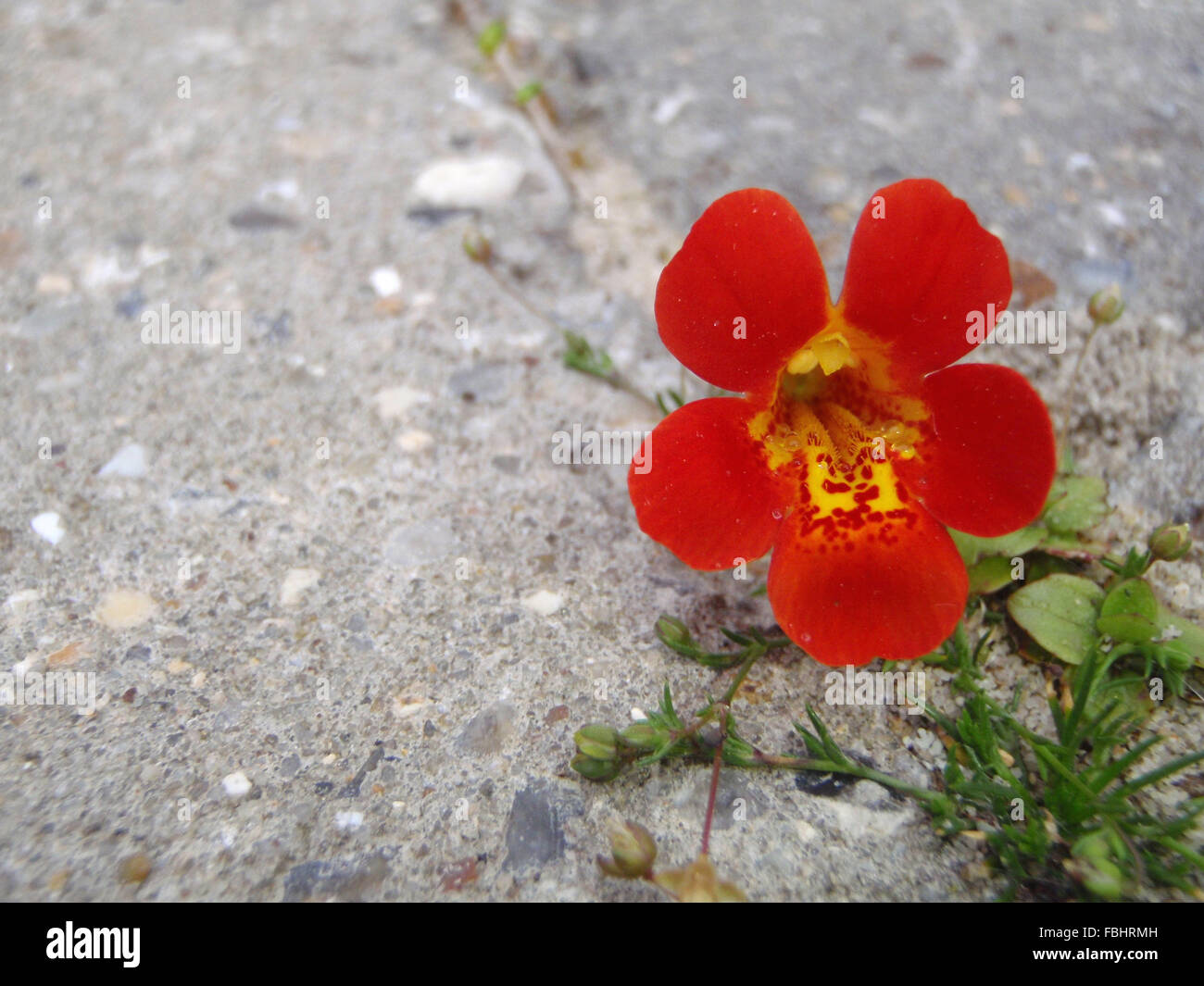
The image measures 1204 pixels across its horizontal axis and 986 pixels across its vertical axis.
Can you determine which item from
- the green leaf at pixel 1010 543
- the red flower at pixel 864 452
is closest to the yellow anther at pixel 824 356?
the red flower at pixel 864 452

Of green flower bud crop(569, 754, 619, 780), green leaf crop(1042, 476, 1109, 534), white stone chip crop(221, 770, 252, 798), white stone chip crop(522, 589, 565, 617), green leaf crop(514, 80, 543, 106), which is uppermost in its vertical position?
green leaf crop(514, 80, 543, 106)

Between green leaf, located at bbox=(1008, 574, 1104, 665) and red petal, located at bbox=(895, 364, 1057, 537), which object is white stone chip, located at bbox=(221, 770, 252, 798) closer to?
red petal, located at bbox=(895, 364, 1057, 537)

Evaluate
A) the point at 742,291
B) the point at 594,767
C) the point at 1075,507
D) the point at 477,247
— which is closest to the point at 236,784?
the point at 594,767

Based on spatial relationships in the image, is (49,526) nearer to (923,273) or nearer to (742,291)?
(742,291)

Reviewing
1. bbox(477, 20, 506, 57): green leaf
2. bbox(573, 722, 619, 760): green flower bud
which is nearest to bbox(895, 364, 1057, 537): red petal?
bbox(573, 722, 619, 760): green flower bud

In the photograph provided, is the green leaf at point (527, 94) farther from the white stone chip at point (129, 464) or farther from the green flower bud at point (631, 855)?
the green flower bud at point (631, 855)

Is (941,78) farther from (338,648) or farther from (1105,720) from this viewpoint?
(338,648)
